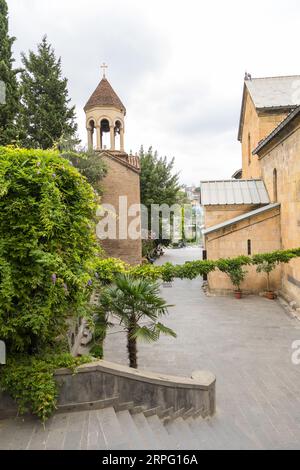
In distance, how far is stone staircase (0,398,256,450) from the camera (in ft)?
12.7

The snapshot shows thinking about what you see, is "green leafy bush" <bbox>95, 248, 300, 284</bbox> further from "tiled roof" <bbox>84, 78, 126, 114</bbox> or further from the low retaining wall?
"tiled roof" <bbox>84, 78, 126, 114</bbox>

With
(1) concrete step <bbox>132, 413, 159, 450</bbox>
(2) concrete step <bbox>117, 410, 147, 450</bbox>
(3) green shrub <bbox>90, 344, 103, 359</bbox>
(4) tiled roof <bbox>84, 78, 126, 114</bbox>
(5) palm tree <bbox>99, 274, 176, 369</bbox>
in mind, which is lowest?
(1) concrete step <bbox>132, 413, 159, 450</bbox>

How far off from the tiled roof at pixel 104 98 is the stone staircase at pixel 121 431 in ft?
61.9

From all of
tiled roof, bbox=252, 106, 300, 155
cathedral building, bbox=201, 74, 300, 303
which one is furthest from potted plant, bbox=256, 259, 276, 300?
tiled roof, bbox=252, 106, 300, 155

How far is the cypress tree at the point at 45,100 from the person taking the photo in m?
21.2

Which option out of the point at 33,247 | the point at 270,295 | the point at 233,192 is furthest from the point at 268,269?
the point at 33,247

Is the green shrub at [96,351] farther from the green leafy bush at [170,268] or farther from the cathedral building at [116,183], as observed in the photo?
the cathedral building at [116,183]

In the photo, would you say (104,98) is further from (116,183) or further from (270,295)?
(270,295)

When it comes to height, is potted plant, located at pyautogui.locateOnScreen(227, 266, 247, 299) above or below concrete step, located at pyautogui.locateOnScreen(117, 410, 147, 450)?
above

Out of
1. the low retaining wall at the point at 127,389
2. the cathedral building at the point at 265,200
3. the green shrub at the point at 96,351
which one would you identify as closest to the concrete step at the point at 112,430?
the low retaining wall at the point at 127,389

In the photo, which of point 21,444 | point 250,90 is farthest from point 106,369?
point 250,90

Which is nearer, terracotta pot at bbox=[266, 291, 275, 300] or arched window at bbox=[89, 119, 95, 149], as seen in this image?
terracotta pot at bbox=[266, 291, 275, 300]

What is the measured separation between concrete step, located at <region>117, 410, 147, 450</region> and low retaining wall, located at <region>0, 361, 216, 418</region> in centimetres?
26

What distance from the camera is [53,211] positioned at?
165 inches
